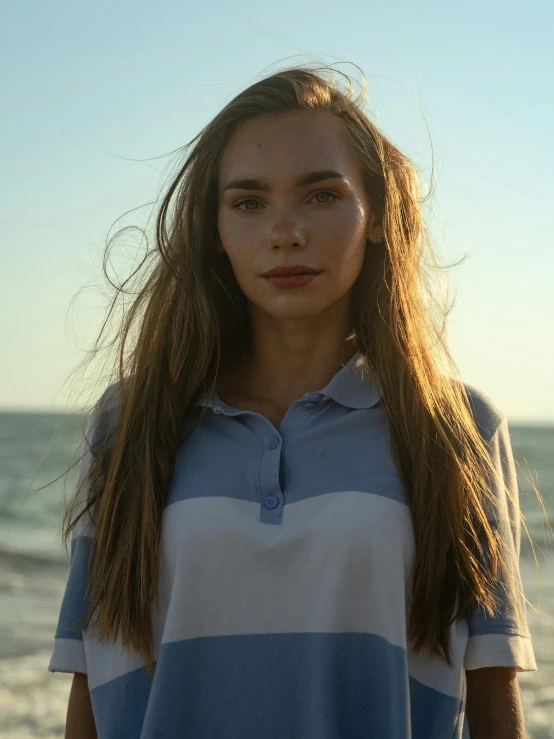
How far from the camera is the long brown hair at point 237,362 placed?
216cm

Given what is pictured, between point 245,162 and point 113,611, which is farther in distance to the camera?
point 245,162

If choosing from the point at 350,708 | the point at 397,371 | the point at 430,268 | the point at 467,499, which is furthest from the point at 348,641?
the point at 430,268

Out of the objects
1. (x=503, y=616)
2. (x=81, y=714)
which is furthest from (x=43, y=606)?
(x=503, y=616)

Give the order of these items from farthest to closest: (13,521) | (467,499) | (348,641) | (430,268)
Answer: (13,521) < (430,268) < (467,499) < (348,641)

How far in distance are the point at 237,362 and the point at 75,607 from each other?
0.71 meters

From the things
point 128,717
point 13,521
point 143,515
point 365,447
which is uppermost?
point 365,447

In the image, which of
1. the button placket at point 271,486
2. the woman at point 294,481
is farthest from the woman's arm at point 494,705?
the button placket at point 271,486


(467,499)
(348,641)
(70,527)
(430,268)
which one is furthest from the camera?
(430,268)

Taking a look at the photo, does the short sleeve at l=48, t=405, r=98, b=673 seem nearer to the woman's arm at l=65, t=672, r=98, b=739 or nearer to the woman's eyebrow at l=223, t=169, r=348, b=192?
the woman's arm at l=65, t=672, r=98, b=739

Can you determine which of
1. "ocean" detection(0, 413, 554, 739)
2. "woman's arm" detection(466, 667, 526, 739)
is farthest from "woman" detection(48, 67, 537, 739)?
"ocean" detection(0, 413, 554, 739)

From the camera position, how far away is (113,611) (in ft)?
7.22

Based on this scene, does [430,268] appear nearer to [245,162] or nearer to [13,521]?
[245,162]

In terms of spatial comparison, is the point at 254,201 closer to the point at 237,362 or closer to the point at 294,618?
the point at 237,362

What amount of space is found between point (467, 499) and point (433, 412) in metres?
0.20
